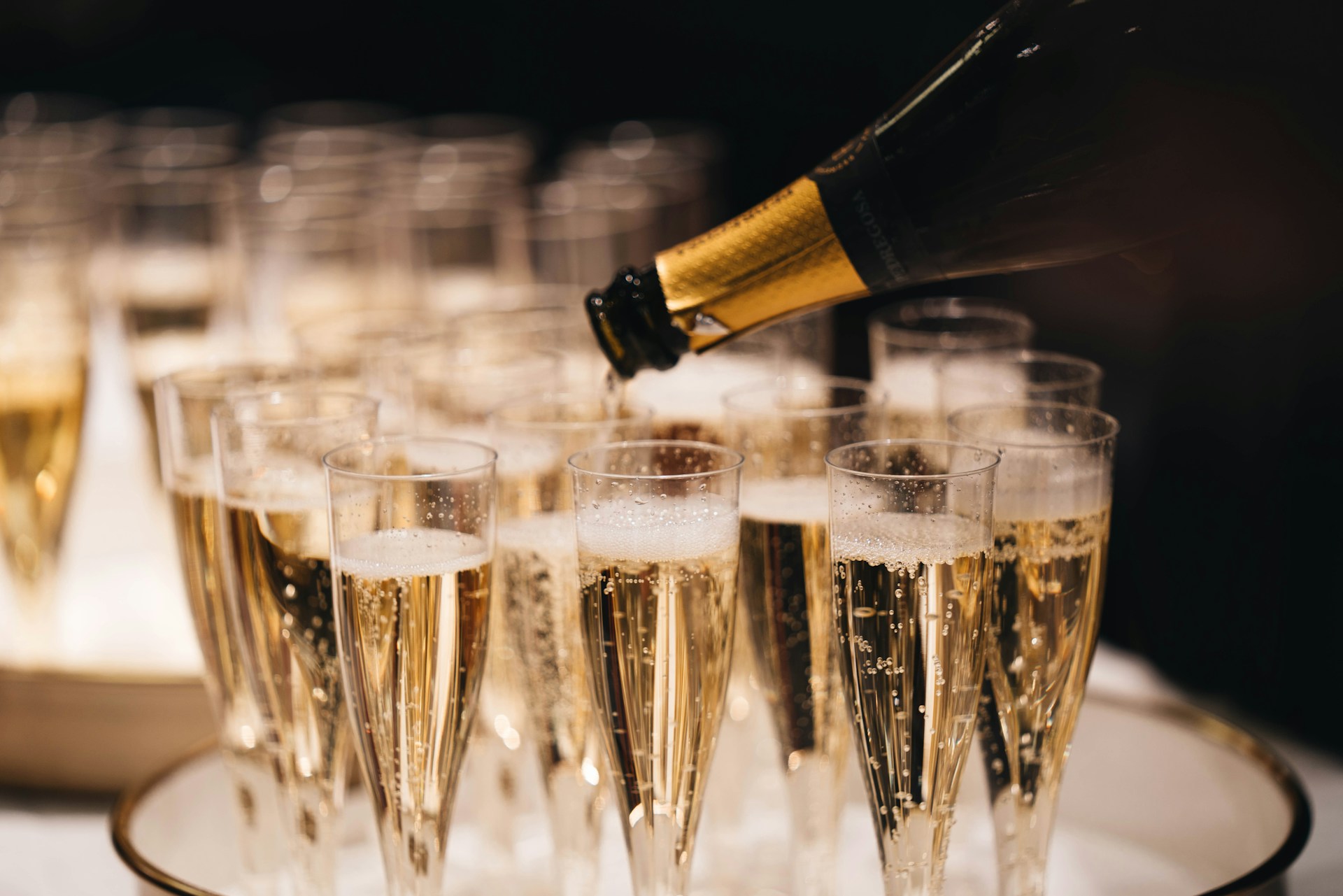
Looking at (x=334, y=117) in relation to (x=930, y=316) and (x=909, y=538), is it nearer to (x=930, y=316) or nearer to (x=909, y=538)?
(x=930, y=316)

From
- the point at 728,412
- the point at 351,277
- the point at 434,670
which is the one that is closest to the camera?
the point at 434,670

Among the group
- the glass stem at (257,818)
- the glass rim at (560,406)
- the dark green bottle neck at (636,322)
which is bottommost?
the glass stem at (257,818)

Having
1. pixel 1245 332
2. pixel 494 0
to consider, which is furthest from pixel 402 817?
pixel 494 0

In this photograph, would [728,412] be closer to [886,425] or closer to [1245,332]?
[886,425]

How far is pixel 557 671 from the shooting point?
1.06 meters

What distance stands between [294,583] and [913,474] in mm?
421

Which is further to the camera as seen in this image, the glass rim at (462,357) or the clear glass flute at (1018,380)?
the glass rim at (462,357)

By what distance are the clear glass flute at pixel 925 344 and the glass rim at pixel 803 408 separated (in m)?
0.08

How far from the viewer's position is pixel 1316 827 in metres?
1.36

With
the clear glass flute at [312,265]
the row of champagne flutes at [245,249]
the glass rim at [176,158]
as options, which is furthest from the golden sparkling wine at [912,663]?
the glass rim at [176,158]

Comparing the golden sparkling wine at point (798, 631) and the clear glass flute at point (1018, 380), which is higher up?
the clear glass flute at point (1018, 380)

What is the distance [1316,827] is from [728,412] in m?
0.71

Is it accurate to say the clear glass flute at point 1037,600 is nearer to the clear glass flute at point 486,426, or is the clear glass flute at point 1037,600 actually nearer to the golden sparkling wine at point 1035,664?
the golden sparkling wine at point 1035,664

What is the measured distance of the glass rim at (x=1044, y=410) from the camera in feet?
3.10
